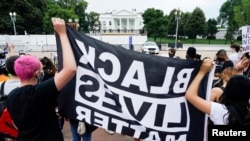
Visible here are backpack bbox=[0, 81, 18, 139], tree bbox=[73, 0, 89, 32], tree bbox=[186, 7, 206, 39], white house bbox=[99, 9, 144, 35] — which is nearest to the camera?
backpack bbox=[0, 81, 18, 139]

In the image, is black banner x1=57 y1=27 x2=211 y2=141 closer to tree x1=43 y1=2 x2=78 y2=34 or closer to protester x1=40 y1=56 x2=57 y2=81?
protester x1=40 y1=56 x2=57 y2=81

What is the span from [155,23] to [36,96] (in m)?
69.8

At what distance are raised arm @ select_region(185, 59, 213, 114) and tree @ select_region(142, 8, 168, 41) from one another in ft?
210

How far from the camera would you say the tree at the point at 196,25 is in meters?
61.8

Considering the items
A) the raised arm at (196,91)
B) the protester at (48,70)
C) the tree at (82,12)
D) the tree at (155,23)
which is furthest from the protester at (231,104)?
the tree at (82,12)

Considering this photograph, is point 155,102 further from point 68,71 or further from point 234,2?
point 234,2

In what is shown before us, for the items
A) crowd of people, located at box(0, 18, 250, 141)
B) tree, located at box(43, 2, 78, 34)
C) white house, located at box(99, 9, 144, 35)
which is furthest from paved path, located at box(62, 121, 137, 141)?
white house, located at box(99, 9, 144, 35)

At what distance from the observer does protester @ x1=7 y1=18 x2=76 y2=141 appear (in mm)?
2332

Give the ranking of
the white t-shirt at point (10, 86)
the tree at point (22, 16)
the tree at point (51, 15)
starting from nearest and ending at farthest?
the white t-shirt at point (10, 86) → the tree at point (22, 16) → the tree at point (51, 15)

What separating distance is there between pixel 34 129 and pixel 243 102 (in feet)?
5.65

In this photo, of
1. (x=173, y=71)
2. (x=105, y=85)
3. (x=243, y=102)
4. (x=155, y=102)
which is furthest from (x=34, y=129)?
(x=243, y=102)

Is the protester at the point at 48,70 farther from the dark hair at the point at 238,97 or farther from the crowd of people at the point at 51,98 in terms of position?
the dark hair at the point at 238,97

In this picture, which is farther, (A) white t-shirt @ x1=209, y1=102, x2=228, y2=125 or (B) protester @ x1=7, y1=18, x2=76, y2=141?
(A) white t-shirt @ x1=209, y1=102, x2=228, y2=125

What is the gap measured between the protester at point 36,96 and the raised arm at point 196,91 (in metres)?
1.02
